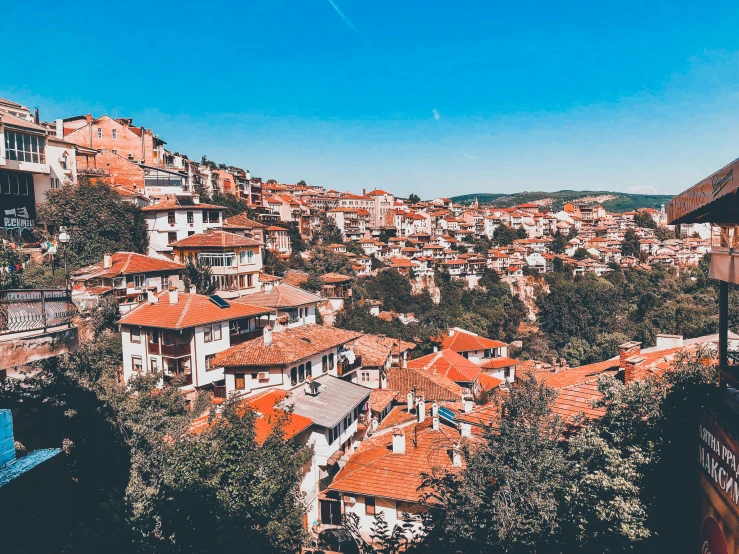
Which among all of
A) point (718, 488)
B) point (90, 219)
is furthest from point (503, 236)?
point (718, 488)

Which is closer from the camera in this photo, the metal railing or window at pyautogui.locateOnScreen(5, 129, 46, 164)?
the metal railing

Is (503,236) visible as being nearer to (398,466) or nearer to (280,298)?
(280,298)

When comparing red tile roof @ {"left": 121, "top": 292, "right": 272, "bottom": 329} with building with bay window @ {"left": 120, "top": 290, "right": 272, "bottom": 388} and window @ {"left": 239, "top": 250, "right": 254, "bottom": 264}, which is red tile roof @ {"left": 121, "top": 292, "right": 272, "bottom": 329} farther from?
window @ {"left": 239, "top": 250, "right": 254, "bottom": 264}

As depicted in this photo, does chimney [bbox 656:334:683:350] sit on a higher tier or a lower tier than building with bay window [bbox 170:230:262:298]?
lower

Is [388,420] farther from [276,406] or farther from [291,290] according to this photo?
[291,290]

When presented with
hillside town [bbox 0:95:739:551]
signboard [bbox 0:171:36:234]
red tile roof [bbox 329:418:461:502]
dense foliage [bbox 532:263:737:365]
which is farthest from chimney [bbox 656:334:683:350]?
signboard [bbox 0:171:36:234]

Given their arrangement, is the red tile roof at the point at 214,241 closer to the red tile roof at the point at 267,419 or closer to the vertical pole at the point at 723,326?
the red tile roof at the point at 267,419

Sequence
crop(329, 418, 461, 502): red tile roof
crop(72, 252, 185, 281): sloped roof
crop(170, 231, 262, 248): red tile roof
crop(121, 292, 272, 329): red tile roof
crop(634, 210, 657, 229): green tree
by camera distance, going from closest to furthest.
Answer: crop(329, 418, 461, 502): red tile roof → crop(121, 292, 272, 329): red tile roof → crop(72, 252, 185, 281): sloped roof → crop(170, 231, 262, 248): red tile roof → crop(634, 210, 657, 229): green tree
